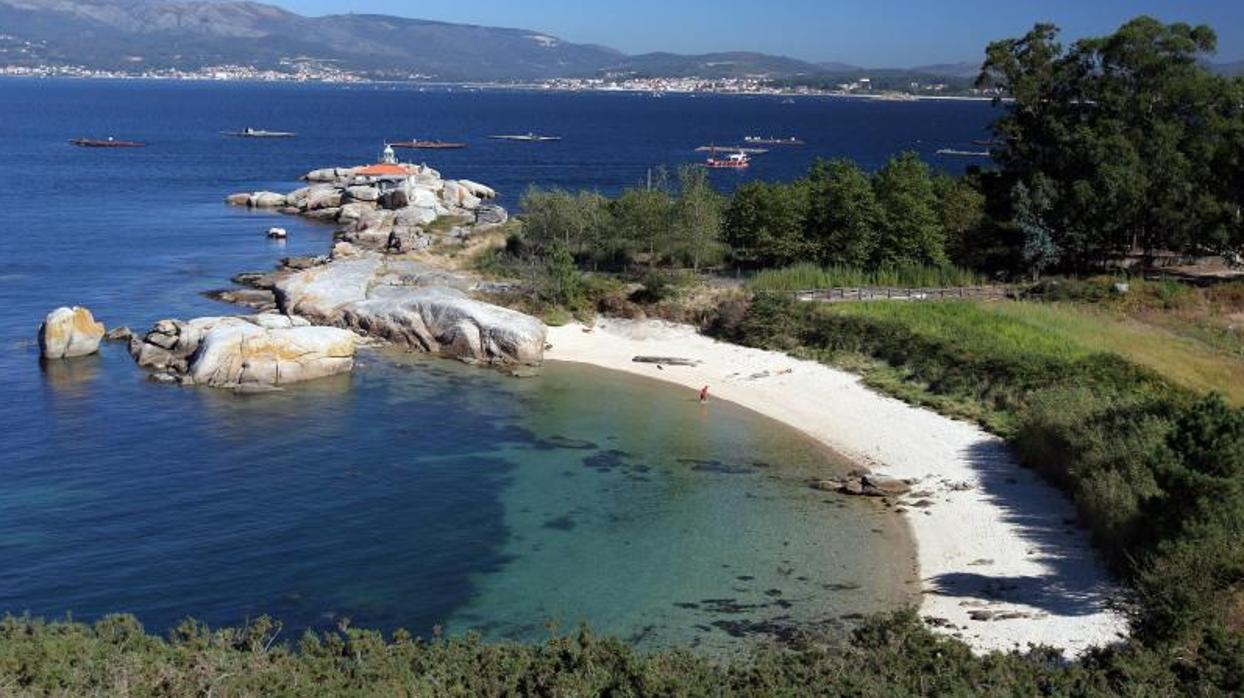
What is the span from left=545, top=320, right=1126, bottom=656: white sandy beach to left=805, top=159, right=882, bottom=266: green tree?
10.7 metres

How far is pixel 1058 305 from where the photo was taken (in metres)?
54.4

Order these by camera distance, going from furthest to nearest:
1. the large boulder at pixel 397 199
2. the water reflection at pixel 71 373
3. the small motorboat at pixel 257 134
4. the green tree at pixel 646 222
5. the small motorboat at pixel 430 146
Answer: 1. the small motorboat at pixel 257 134
2. the small motorboat at pixel 430 146
3. the large boulder at pixel 397 199
4. the green tree at pixel 646 222
5. the water reflection at pixel 71 373

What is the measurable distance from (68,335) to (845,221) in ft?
124

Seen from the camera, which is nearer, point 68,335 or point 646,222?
point 68,335

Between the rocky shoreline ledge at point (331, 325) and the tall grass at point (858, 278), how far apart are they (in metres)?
12.9

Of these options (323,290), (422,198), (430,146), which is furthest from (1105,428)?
(430,146)

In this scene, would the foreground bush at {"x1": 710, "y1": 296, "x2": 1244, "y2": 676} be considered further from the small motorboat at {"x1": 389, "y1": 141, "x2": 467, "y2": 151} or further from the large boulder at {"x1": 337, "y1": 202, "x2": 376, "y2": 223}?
the small motorboat at {"x1": 389, "y1": 141, "x2": 467, "y2": 151}

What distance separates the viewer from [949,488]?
34562mm

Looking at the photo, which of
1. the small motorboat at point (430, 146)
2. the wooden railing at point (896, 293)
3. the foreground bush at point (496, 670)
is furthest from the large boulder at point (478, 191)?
the foreground bush at point (496, 670)

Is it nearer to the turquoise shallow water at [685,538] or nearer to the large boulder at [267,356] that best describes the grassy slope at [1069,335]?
the turquoise shallow water at [685,538]

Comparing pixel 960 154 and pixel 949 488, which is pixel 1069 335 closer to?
pixel 949 488

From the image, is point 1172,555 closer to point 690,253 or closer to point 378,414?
point 378,414

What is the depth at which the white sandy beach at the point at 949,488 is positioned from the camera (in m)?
26.0

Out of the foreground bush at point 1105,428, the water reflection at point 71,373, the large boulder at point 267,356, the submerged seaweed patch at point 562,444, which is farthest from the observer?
the large boulder at point 267,356
